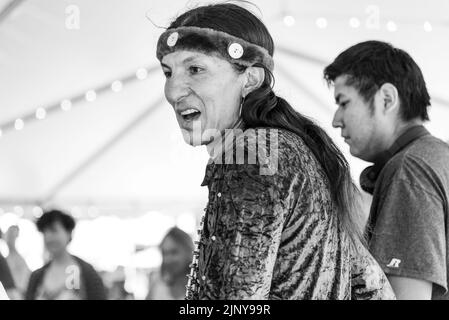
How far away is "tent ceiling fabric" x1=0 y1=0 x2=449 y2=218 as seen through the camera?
536cm

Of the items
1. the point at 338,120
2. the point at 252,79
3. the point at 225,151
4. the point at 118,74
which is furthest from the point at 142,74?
the point at 225,151

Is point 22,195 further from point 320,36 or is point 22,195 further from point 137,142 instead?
point 320,36

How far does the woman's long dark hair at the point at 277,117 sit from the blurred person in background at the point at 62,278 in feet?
8.11

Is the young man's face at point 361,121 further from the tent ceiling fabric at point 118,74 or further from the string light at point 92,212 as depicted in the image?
the string light at point 92,212

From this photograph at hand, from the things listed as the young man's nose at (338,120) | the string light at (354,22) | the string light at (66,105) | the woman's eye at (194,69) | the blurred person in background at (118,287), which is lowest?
the blurred person in background at (118,287)

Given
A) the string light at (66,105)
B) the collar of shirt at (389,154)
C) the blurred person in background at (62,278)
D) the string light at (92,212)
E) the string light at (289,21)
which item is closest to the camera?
the collar of shirt at (389,154)

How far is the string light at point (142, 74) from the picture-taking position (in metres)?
5.99

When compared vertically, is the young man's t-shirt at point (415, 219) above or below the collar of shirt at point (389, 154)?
below

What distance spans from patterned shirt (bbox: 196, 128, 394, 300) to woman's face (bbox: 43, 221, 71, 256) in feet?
9.45

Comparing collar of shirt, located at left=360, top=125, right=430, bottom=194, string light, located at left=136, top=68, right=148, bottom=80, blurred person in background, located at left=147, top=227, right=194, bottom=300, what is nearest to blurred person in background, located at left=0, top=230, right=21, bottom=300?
blurred person in background, located at left=147, top=227, right=194, bottom=300

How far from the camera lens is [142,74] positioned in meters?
6.02

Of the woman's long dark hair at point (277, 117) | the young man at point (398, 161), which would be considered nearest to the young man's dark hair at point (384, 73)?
the young man at point (398, 161)

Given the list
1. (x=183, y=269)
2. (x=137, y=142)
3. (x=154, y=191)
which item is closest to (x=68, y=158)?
(x=137, y=142)

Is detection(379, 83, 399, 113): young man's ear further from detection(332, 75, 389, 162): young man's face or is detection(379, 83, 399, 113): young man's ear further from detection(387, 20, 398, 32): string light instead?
detection(387, 20, 398, 32): string light
